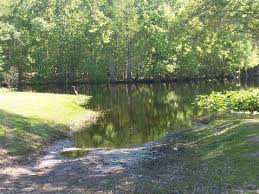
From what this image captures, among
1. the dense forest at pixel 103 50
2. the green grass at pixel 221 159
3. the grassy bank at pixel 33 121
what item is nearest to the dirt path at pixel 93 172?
the green grass at pixel 221 159

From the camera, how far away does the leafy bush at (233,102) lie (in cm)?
4312

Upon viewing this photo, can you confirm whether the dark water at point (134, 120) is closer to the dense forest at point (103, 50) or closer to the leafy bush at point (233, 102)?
the leafy bush at point (233, 102)

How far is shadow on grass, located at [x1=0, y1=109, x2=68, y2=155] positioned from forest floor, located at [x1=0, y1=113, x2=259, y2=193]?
1.34 m

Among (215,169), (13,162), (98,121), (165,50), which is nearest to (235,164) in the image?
(215,169)

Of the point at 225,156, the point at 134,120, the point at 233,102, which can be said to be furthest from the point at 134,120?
the point at 225,156

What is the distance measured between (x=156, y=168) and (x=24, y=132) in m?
13.4

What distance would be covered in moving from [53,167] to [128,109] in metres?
32.4

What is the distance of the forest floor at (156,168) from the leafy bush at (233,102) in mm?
12301

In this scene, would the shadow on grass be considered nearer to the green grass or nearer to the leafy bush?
the green grass

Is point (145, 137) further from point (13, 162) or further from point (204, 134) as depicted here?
point (13, 162)

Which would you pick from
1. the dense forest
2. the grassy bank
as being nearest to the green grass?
the grassy bank

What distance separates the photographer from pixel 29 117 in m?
39.9

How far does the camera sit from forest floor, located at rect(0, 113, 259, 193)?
63.5 ft

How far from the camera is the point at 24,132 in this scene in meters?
33.3
